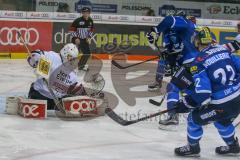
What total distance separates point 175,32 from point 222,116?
7.71 ft

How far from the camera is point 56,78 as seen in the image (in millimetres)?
8250

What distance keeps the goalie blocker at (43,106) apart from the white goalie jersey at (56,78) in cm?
24

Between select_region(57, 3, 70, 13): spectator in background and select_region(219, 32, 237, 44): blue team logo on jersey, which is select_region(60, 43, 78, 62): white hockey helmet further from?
select_region(219, 32, 237, 44): blue team logo on jersey

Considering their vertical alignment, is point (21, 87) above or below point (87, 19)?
below

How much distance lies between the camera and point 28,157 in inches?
242

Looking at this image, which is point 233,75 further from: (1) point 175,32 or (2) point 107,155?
(1) point 175,32

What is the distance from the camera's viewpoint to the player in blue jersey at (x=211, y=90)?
5941 millimetres

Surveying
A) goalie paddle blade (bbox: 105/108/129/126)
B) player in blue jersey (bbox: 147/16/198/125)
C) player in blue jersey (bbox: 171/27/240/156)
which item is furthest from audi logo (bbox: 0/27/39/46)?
player in blue jersey (bbox: 171/27/240/156)

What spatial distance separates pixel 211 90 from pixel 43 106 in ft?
9.08

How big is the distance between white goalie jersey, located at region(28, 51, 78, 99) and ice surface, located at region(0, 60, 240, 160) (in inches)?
14.9

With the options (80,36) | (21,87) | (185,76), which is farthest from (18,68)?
(185,76)

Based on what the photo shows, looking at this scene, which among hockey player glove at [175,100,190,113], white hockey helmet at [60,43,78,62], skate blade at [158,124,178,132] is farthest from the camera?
white hockey helmet at [60,43,78,62]

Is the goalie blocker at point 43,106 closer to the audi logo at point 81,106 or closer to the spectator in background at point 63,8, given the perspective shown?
the audi logo at point 81,106

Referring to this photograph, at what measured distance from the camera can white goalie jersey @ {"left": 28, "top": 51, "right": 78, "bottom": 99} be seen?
8.18 meters
